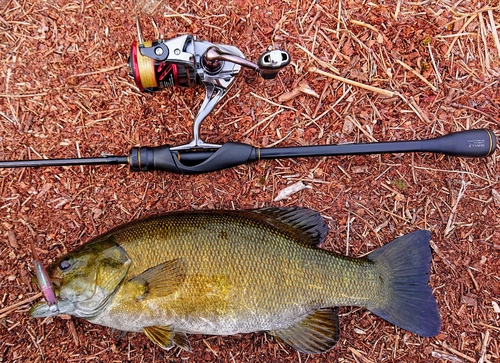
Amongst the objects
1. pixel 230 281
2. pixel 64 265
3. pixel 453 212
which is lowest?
pixel 453 212

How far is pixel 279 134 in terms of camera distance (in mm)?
3008

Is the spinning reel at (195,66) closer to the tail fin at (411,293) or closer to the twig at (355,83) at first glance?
the twig at (355,83)

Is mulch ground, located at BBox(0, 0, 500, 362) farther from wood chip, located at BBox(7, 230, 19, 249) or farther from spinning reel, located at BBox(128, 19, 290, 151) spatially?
spinning reel, located at BBox(128, 19, 290, 151)

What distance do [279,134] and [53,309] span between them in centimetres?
180

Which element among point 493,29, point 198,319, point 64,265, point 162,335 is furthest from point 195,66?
point 493,29

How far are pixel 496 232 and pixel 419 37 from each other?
1470 millimetres

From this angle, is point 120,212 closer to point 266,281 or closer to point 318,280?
point 266,281

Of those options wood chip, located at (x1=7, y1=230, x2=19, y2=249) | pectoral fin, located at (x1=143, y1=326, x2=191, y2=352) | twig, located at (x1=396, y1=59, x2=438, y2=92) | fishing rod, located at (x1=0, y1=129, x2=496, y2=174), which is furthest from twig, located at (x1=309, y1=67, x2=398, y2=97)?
wood chip, located at (x1=7, y1=230, x2=19, y2=249)

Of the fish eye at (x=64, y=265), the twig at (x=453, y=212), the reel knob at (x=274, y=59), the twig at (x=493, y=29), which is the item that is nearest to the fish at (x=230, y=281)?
the fish eye at (x=64, y=265)

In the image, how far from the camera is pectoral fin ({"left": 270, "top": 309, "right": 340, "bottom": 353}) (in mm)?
2666

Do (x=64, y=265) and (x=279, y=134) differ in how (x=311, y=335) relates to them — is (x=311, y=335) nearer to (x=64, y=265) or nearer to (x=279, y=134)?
(x=279, y=134)

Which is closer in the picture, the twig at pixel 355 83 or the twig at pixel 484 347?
the twig at pixel 484 347

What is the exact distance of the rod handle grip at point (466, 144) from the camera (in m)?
2.72

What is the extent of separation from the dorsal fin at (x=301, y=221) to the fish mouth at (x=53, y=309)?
4.05 feet
